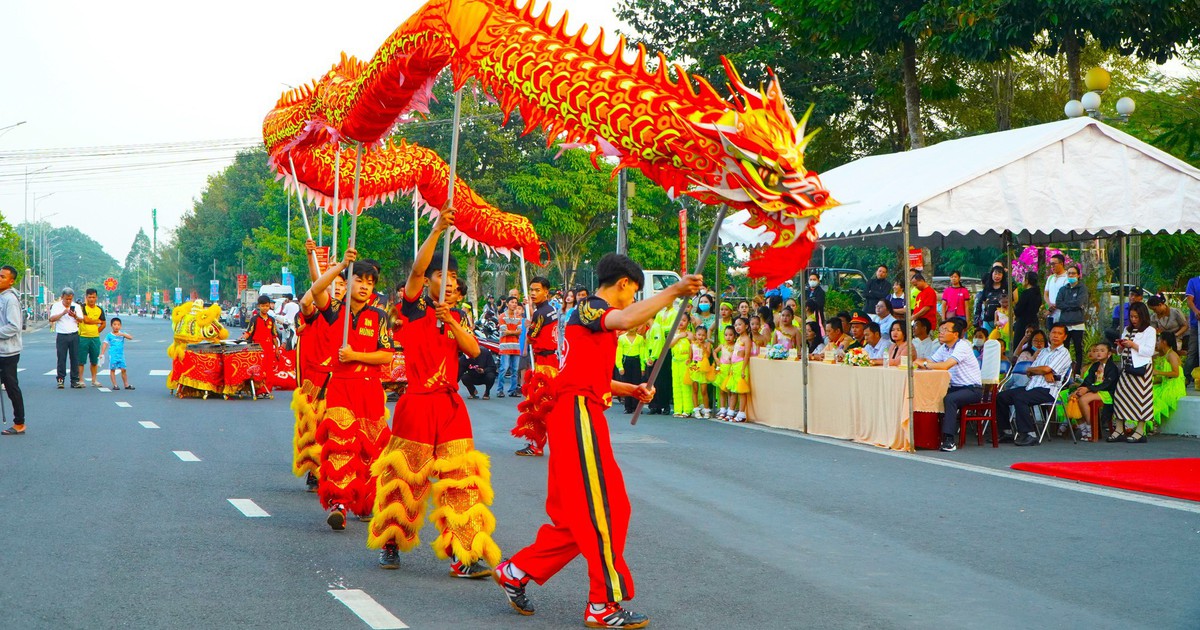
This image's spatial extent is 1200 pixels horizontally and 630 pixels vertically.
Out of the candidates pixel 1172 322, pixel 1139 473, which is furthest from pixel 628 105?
pixel 1172 322

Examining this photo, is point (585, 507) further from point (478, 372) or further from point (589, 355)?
point (478, 372)

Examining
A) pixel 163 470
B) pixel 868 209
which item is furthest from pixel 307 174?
pixel 868 209

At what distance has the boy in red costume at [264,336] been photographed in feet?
65.0

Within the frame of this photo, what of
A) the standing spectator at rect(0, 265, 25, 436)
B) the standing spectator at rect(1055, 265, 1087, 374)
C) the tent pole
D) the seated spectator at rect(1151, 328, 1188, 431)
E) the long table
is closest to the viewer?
the tent pole

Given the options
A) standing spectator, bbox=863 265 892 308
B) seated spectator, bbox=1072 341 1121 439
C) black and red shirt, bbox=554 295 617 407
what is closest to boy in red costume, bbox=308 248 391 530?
black and red shirt, bbox=554 295 617 407

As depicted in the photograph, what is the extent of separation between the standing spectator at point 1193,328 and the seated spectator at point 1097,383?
2866 millimetres

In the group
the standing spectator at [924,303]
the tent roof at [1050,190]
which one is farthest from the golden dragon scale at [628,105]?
the standing spectator at [924,303]

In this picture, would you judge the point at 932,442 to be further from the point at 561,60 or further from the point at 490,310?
the point at 490,310

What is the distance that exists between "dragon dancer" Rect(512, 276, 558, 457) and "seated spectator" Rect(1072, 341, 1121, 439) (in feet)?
20.0

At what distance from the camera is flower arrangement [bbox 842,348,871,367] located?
1445cm

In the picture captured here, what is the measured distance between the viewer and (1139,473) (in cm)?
1112

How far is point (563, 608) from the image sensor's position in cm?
621

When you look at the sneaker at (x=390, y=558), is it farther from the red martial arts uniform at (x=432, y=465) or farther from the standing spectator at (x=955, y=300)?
the standing spectator at (x=955, y=300)

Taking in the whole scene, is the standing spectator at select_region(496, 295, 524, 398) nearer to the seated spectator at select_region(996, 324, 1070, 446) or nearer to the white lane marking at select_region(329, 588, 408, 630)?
the seated spectator at select_region(996, 324, 1070, 446)
